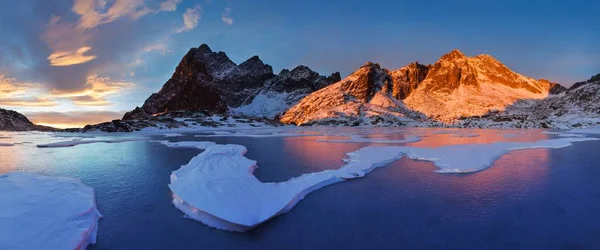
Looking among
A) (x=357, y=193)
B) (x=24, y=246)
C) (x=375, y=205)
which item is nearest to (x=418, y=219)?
(x=375, y=205)

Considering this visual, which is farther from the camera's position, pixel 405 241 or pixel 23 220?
pixel 23 220

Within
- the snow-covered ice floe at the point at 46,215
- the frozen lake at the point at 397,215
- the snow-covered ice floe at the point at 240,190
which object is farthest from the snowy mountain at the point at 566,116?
the snow-covered ice floe at the point at 46,215

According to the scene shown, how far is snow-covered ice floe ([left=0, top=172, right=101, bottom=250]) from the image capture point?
807 cm

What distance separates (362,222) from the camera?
1005 centimetres

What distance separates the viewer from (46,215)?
9.95m

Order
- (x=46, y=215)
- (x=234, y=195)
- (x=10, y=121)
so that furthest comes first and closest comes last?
(x=10, y=121)
(x=234, y=195)
(x=46, y=215)

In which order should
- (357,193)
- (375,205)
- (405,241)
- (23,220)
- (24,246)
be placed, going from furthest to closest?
(357,193), (375,205), (23,220), (405,241), (24,246)

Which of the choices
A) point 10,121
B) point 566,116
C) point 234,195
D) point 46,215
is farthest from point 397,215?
point 10,121

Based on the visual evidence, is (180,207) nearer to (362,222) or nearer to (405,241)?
(362,222)

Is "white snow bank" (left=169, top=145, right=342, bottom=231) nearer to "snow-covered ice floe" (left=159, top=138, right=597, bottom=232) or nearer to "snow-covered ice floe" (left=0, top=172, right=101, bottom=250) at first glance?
"snow-covered ice floe" (left=159, top=138, right=597, bottom=232)

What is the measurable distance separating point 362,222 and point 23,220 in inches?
442

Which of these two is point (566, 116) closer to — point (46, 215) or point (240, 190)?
point (240, 190)

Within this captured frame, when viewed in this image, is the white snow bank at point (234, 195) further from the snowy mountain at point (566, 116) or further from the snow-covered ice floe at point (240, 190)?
the snowy mountain at point (566, 116)

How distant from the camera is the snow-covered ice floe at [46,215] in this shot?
318 inches
